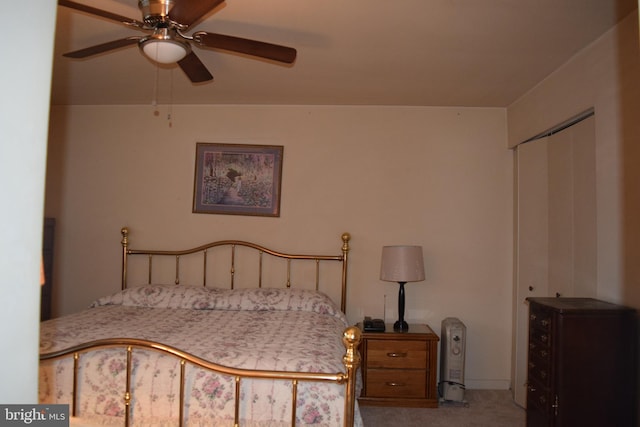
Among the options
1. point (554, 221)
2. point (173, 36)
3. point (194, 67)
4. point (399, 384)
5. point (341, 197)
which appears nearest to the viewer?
point (173, 36)

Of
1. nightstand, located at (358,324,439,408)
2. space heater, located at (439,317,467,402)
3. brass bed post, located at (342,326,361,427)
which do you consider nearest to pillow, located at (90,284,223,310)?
nightstand, located at (358,324,439,408)

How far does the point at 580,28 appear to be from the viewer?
2225mm

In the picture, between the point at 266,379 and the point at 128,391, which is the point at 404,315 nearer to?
the point at 266,379

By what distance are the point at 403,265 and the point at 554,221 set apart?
1115 millimetres

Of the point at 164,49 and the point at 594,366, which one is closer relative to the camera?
the point at 164,49

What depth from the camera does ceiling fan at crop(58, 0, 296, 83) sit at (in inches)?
64.3

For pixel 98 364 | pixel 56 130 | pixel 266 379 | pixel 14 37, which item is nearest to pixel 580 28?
pixel 266 379

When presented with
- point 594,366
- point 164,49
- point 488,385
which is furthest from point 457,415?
point 164,49

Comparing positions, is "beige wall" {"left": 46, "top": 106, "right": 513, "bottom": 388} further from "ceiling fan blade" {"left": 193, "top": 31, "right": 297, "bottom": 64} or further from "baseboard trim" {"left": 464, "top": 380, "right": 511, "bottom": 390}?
"ceiling fan blade" {"left": 193, "top": 31, "right": 297, "bottom": 64}

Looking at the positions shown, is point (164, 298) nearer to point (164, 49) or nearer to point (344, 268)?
point (344, 268)

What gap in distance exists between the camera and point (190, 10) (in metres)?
1.65

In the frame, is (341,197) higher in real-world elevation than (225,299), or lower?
higher

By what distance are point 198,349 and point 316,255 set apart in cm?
172

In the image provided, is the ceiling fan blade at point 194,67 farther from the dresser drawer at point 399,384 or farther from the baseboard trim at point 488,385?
the baseboard trim at point 488,385
